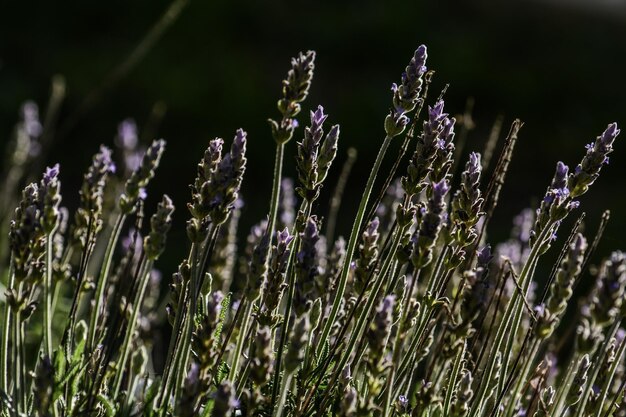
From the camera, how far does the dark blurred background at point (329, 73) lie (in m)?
6.28

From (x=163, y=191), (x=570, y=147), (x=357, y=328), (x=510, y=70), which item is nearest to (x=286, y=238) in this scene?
(x=357, y=328)

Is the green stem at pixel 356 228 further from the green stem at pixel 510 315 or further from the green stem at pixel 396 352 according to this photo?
the green stem at pixel 510 315

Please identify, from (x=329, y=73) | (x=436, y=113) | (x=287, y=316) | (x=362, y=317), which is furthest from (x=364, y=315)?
(x=329, y=73)

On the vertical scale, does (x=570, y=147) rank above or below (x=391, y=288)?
above

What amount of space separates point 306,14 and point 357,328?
6742 millimetres

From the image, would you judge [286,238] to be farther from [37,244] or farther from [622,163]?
[622,163]

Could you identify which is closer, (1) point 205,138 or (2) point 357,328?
(2) point 357,328

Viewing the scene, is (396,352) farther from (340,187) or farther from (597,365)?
(340,187)

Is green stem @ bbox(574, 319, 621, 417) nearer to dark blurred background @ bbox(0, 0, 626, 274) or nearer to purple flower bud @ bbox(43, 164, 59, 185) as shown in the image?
purple flower bud @ bbox(43, 164, 59, 185)

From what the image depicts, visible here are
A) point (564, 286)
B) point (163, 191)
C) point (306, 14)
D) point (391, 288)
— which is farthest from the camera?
point (306, 14)

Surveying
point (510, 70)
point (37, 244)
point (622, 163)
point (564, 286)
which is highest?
point (510, 70)

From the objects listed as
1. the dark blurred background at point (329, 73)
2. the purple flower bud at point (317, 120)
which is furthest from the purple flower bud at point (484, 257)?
the dark blurred background at point (329, 73)

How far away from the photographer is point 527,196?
617 centimetres

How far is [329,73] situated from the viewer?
7.31m
